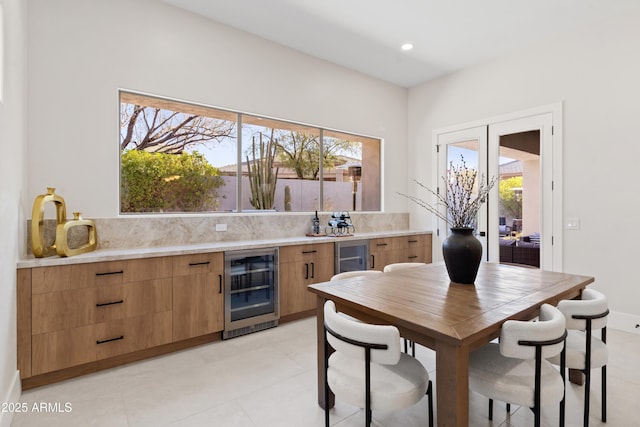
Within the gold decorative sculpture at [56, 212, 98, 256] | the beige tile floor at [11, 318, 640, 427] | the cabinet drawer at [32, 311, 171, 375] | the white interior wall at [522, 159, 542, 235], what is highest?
the white interior wall at [522, 159, 542, 235]

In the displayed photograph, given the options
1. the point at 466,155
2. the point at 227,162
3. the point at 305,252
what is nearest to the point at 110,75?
the point at 227,162

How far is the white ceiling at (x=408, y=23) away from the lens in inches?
131

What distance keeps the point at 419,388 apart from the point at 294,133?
11.8ft

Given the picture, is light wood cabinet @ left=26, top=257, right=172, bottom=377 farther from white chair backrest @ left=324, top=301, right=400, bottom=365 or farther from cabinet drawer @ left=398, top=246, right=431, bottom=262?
cabinet drawer @ left=398, top=246, right=431, bottom=262

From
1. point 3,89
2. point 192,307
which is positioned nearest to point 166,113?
point 3,89

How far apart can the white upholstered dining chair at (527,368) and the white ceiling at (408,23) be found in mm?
3183

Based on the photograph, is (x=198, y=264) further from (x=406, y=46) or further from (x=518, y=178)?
(x=518, y=178)

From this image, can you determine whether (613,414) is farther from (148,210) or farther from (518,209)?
(148,210)

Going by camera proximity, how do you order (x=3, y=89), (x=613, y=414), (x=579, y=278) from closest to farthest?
(x=3, y=89) → (x=613, y=414) → (x=579, y=278)

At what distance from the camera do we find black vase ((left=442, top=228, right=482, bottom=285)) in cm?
212

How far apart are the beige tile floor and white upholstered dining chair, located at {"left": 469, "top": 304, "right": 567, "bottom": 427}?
54 cm

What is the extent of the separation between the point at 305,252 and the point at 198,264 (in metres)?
1.20

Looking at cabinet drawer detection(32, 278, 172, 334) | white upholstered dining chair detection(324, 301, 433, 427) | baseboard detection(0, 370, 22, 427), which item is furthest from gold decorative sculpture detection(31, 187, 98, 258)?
white upholstered dining chair detection(324, 301, 433, 427)

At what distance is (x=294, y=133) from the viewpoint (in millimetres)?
4473
